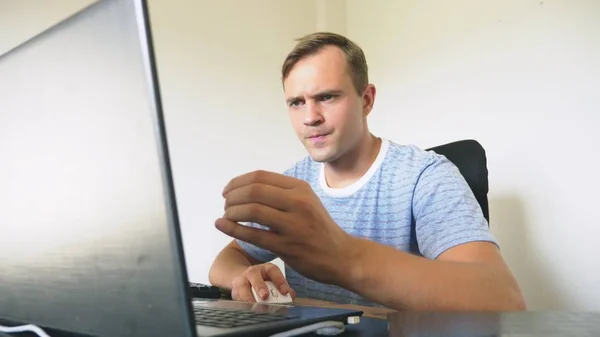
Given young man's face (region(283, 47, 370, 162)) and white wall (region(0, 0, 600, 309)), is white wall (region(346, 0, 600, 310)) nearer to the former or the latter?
white wall (region(0, 0, 600, 309))

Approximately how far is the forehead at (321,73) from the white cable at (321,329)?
81 cm

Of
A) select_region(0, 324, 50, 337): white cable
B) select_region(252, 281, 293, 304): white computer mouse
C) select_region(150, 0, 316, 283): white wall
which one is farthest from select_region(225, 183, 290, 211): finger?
select_region(150, 0, 316, 283): white wall

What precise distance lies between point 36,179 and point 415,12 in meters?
1.70

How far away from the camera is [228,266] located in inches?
46.5

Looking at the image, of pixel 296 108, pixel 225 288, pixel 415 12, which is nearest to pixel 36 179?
pixel 225 288

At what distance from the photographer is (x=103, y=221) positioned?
40 cm

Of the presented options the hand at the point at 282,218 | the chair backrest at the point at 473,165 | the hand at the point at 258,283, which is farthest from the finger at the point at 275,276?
the chair backrest at the point at 473,165

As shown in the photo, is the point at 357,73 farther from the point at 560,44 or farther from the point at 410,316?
the point at 410,316

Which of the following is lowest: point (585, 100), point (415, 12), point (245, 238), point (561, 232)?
point (561, 232)

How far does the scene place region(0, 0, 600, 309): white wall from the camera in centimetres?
139

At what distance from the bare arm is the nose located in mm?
347

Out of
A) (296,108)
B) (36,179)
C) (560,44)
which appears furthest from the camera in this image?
(560,44)

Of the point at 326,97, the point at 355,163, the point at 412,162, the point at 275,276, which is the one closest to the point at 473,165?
the point at 412,162

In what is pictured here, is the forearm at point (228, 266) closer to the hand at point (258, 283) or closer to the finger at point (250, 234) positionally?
the hand at point (258, 283)
